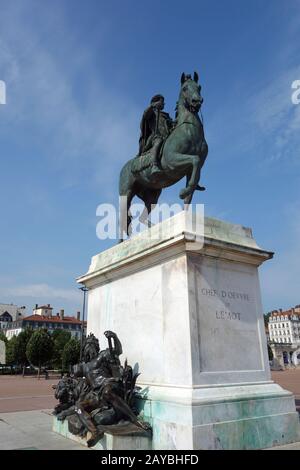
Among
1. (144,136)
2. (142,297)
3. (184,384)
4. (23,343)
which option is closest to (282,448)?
(184,384)

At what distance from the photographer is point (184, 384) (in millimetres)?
5836

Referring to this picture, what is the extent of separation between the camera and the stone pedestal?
5.68 metres

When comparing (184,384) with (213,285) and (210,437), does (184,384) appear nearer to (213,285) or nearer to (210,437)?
(210,437)

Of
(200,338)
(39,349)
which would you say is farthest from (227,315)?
(39,349)

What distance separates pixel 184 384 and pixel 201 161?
4145 mm

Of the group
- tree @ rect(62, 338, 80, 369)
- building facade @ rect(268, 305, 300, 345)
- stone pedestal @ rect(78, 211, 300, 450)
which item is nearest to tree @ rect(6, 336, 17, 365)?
tree @ rect(62, 338, 80, 369)

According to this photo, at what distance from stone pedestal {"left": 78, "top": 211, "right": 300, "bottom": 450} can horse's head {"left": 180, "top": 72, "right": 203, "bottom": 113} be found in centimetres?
240

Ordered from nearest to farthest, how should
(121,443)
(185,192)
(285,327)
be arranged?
(121,443) < (185,192) < (285,327)

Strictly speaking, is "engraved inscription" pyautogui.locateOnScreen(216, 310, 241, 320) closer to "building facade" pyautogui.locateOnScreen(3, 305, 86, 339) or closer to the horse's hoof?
the horse's hoof

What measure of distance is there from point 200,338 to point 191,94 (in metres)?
4.68

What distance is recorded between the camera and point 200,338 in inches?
240

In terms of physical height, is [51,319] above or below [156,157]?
above

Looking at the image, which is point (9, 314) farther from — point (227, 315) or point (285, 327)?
point (227, 315)

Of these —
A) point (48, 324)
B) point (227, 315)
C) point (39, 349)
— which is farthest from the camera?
point (48, 324)
